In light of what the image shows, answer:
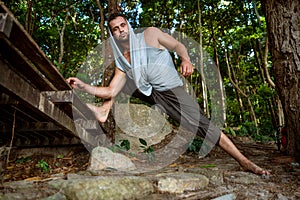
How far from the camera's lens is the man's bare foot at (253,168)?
270 centimetres

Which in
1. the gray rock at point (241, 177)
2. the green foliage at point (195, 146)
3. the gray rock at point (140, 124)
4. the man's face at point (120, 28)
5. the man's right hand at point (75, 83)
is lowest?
the gray rock at point (241, 177)

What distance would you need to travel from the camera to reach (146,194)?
2.05 m

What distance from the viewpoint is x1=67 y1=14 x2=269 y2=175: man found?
2846 millimetres

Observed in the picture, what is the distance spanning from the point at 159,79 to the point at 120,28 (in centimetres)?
75

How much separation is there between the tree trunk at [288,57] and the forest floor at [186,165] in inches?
13.5

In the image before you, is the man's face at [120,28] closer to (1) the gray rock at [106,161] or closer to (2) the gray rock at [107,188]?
(1) the gray rock at [106,161]

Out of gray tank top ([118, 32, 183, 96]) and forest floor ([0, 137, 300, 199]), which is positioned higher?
gray tank top ([118, 32, 183, 96])

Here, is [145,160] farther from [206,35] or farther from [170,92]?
[206,35]

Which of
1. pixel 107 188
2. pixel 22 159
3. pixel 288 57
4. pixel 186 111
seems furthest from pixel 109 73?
pixel 107 188

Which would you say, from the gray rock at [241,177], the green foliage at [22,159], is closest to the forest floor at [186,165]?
the green foliage at [22,159]

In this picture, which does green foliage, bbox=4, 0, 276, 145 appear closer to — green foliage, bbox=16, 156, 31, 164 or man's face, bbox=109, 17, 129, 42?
green foliage, bbox=16, 156, 31, 164

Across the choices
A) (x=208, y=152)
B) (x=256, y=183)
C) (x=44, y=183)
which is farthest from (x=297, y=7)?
(x=44, y=183)

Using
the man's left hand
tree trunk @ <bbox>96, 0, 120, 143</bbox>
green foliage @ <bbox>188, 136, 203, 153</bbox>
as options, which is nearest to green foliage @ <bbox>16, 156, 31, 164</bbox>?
tree trunk @ <bbox>96, 0, 120, 143</bbox>

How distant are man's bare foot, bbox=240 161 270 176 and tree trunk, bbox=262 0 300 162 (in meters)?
0.82
